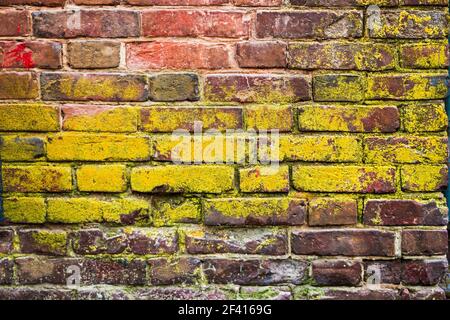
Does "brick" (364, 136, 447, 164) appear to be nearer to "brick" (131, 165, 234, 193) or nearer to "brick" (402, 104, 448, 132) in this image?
"brick" (402, 104, 448, 132)

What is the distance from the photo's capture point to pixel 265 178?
3.66ft

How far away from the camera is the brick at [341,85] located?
43.4 inches

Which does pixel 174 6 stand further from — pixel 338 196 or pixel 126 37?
pixel 338 196

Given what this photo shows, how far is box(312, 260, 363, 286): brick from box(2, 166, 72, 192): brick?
777 millimetres

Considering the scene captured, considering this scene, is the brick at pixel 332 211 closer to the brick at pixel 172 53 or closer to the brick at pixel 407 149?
the brick at pixel 407 149

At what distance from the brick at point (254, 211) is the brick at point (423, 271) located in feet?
1.15

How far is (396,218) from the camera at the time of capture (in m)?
1.12

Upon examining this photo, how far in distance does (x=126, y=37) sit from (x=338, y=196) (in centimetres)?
77

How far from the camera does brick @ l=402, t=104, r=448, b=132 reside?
1.10 metres

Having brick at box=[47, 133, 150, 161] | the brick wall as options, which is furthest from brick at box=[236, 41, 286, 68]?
brick at box=[47, 133, 150, 161]

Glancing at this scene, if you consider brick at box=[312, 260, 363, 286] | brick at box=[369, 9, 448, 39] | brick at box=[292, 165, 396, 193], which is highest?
brick at box=[369, 9, 448, 39]

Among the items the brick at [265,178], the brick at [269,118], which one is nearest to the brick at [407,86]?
the brick at [269,118]

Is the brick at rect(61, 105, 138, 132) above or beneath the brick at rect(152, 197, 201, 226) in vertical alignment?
above

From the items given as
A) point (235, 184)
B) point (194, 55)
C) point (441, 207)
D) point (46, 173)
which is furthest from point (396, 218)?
point (46, 173)
